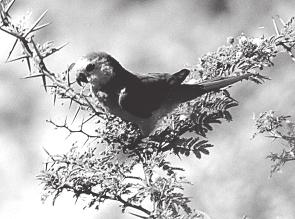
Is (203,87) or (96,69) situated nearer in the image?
(203,87)

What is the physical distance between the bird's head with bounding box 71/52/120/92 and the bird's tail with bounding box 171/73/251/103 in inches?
6.9

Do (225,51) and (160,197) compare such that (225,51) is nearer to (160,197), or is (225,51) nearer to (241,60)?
(241,60)

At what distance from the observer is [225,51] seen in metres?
1.07

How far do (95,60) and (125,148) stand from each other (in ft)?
0.76

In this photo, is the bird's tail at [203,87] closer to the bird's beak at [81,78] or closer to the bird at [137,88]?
the bird at [137,88]

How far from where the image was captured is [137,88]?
1.13 metres

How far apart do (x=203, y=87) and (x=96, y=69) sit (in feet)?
0.85

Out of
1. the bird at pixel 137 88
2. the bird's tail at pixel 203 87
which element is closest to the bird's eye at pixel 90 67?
the bird at pixel 137 88

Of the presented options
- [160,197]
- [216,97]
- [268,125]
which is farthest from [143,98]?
[160,197]

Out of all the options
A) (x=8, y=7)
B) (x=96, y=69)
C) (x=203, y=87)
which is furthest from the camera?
(x=96, y=69)

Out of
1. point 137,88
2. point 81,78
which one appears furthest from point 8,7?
point 137,88

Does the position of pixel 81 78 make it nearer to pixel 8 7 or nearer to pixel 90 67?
pixel 90 67

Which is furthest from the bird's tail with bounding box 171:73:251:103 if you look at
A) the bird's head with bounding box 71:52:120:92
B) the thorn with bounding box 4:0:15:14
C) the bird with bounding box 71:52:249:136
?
the thorn with bounding box 4:0:15:14

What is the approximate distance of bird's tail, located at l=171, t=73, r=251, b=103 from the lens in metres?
0.99
